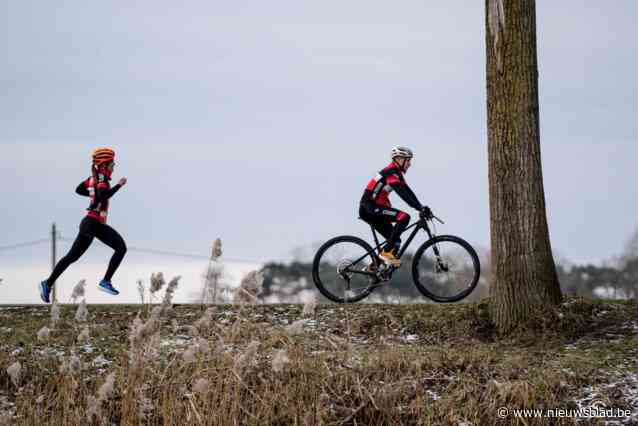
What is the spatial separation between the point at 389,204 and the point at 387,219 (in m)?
0.23

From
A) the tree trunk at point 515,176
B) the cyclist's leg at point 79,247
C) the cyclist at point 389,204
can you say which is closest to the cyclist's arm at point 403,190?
the cyclist at point 389,204

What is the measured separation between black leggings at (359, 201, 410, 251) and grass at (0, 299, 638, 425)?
4.01ft

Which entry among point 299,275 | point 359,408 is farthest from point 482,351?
point 299,275

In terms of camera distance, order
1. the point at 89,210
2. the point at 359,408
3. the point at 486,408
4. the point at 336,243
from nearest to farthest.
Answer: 1. the point at 359,408
2. the point at 486,408
3. the point at 89,210
4. the point at 336,243

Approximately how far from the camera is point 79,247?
13.0m

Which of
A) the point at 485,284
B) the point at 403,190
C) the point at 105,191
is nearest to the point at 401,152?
the point at 403,190

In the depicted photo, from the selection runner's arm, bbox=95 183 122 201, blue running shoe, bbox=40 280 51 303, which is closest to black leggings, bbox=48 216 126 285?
runner's arm, bbox=95 183 122 201

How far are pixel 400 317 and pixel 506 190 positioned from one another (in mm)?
2282

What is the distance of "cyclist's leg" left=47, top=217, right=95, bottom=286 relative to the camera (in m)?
12.7

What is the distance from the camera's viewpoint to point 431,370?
9.72m

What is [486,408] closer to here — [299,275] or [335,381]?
[335,381]

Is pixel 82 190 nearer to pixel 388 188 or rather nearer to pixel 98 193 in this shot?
pixel 98 193

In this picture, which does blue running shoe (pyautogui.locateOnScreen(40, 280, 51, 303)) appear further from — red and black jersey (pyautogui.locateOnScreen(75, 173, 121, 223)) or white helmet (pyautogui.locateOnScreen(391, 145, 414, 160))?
white helmet (pyautogui.locateOnScreen(391, 145, 414, 160))

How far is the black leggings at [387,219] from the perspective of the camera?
517 inches
